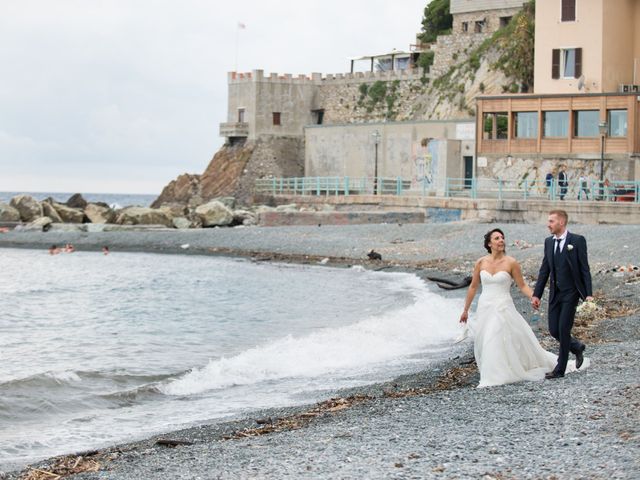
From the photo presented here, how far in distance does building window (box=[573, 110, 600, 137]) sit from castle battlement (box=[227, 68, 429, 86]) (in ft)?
68.6

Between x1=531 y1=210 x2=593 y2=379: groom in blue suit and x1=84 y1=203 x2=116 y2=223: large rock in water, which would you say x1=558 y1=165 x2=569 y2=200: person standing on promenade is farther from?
x1=531 y1=210 x2=593 y2=379: groom in blue suit

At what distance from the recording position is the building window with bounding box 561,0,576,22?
43366 mm

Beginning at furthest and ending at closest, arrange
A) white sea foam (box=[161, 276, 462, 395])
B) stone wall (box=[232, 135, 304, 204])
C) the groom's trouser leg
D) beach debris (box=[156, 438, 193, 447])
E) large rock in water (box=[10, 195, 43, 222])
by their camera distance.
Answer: stone wall (box=[232, 135, 304, 204]) < large rock in water (box=[10, 195, 43, 222]) < white sea foam (box=[161, 276, 462, 395]) < the groom's trouser leg < beach debris (box=[156, 438, 193, 447])

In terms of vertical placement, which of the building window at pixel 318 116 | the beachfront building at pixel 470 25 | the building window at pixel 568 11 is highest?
the beachfront building at pixel 470 25

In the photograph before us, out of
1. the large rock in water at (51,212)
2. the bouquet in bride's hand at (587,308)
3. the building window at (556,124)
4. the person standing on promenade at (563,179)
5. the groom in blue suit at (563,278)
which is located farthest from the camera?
the large rock in water at (51,212)

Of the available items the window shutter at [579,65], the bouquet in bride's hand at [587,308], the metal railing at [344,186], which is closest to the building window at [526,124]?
the window shutter at [579,65]

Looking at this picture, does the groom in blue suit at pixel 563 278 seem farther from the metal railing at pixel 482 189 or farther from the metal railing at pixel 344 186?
the metal railing at pixel 344 186

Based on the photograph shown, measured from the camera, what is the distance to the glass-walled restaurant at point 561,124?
41.2 meters

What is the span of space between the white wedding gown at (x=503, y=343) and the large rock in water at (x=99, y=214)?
4171 centimetres

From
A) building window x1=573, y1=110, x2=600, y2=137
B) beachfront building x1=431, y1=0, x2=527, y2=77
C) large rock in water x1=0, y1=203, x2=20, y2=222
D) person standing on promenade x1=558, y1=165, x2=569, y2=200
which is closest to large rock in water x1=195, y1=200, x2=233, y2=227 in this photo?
large rock in water x1=0, y1=203, x2=20, y2=222

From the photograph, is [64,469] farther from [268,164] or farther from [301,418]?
[268,164]

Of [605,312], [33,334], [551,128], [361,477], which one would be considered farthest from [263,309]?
[551,128]

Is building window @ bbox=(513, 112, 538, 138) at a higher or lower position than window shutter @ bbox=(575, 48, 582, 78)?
lower

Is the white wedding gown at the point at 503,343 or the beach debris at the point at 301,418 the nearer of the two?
the beach debris at the point at 301,418
